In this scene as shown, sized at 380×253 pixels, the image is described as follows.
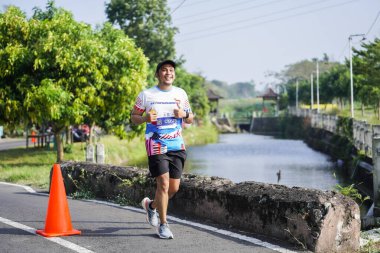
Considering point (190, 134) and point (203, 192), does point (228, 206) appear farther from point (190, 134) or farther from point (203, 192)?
point (190, 134)

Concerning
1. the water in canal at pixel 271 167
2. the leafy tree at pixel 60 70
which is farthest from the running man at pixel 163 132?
the water in canal at pixel 271 167

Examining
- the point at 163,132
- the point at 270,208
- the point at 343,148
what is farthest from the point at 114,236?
the point at 343,148

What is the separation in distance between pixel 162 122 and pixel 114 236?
140 cm

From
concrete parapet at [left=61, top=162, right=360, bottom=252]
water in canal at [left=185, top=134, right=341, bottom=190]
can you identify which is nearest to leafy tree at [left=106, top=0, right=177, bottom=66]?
water in canal at [left=185, top=134, right=341, bottom=190]

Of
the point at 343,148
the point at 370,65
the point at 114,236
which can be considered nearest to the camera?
the point at 114,236

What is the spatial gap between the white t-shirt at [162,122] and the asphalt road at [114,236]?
0.99 meters

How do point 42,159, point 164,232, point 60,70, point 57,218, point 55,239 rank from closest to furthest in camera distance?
point 164,232, point 55,239, point 57,218, point 60,70, point 42,159

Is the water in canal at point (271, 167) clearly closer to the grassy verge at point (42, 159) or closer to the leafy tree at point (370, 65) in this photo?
the grassy verge at point (42, 159)

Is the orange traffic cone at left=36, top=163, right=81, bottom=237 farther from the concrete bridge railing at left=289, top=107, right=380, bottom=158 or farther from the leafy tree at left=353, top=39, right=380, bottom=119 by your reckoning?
the leafy tree at left=353, top=39, right=380, bottom=119

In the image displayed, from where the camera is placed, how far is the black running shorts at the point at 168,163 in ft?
21.1

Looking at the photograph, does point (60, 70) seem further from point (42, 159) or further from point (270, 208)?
point (270, 208)

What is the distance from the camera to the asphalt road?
6059 millimetres

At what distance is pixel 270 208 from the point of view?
6.53 meters

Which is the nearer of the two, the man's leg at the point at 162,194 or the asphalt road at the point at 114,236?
the asphalt road at the point at 114,236
